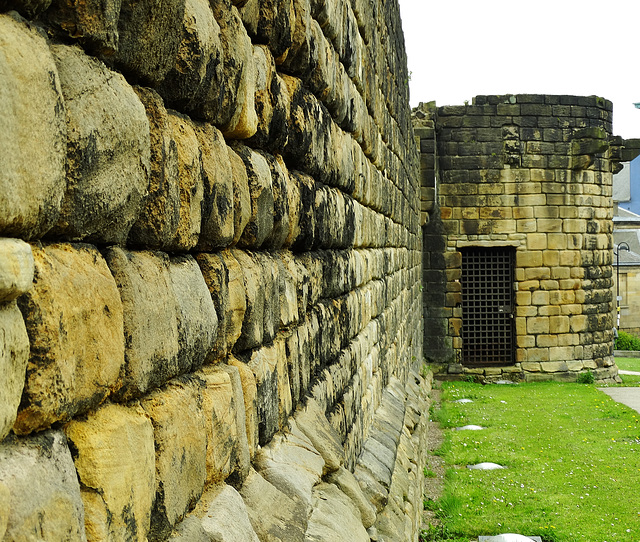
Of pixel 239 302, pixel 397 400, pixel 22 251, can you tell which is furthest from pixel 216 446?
pixel 397 400

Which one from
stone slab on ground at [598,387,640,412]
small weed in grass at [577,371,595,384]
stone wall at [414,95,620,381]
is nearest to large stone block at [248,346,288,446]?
stone slab on ground at [598,387,640,412]

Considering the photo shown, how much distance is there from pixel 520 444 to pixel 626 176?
44.1 metres

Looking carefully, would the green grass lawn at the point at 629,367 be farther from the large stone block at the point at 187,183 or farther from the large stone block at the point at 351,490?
the large stone block at the point at 187,183

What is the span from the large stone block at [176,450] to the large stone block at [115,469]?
0.04m

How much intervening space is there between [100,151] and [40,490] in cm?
46

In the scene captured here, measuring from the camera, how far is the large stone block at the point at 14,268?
0.79m

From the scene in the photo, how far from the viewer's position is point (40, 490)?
2.79 feet

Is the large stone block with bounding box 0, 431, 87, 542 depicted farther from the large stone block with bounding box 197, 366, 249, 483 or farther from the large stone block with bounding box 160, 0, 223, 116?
the large stone block with bounding box 160, 0, 223, 116

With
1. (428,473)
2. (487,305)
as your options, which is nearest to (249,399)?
(428,473)

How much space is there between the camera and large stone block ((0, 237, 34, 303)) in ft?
2.60

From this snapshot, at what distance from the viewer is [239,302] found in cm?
173

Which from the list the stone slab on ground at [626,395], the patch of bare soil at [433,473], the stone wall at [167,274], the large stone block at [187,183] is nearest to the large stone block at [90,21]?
the stone wall at [167,274]

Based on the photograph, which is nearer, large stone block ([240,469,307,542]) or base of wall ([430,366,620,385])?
large stone block ([240,469,307,542])

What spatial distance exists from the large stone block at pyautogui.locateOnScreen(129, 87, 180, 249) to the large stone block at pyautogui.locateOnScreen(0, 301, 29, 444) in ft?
1.27
